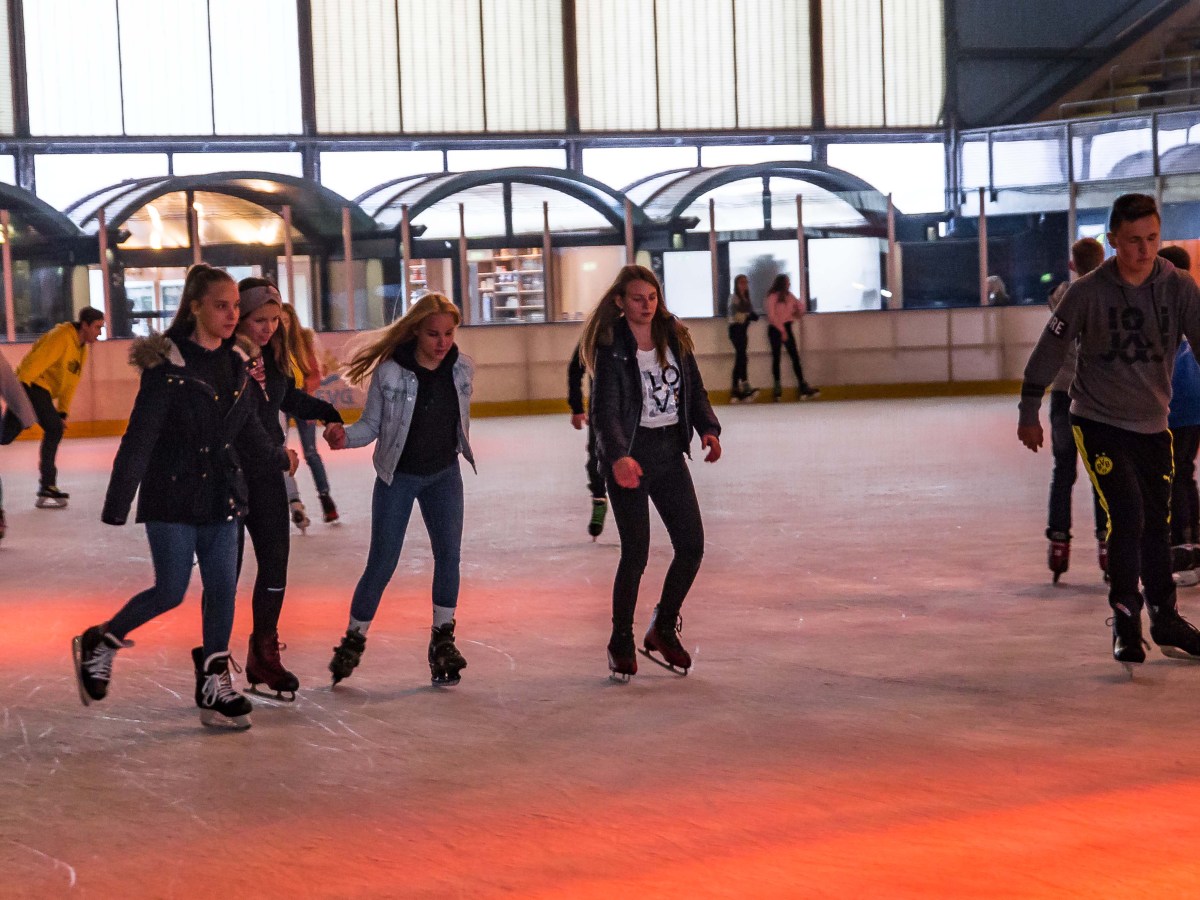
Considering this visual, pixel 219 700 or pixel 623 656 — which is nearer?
pixel 219 700

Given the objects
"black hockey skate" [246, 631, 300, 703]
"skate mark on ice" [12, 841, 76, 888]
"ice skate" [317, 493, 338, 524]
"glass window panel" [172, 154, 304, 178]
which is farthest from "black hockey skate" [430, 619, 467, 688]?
"glass window panel" [172, 154, 304, 178]

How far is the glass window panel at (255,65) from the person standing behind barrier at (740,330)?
28.5 feet

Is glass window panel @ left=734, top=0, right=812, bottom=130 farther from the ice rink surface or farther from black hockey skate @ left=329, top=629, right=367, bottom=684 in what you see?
black hockey skate @ left=329, top=629, right=367, bottom=684

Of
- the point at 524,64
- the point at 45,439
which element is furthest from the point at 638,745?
the point at 524,64

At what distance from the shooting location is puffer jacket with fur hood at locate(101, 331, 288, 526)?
459 centimetres

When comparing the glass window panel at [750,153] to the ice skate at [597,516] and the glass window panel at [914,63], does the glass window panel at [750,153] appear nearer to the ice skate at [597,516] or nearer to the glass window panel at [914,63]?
the glass window panel at [914,63]

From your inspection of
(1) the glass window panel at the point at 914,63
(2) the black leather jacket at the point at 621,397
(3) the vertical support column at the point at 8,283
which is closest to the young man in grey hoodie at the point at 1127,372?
(2) the black leather jacket at the point at 621,397

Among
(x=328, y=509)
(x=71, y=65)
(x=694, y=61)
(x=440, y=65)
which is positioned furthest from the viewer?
(x=694, y=61)

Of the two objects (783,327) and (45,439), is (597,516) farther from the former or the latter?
(783,327)

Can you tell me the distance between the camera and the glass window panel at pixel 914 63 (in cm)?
2859

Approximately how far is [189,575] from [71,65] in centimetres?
2309

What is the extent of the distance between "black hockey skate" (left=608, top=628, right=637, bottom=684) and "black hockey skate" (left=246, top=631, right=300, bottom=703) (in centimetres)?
98

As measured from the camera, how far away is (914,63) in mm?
28750

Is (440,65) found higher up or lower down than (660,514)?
higher up
